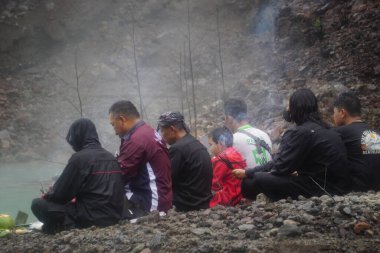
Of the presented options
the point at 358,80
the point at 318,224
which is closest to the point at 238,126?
the point at 318,224

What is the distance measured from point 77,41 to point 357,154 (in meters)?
13.9

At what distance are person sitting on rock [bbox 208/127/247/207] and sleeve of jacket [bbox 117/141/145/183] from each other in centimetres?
85

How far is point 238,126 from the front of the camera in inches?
192

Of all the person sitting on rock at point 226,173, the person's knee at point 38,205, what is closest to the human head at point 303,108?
the person sitting on rock at point 226,173

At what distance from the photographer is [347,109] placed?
4.18 meters

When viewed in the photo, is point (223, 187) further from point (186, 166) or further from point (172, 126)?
point (172, 126)

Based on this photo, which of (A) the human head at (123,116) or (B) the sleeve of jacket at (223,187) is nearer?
(A) the human head at (123,116)

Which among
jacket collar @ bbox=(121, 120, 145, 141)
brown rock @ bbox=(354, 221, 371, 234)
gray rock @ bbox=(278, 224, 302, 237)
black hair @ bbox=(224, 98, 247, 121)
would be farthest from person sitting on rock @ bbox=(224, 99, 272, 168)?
brown rock @ bbox=(354, 221, 371, 234)

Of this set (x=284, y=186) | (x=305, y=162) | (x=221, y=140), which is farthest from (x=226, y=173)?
(x=305, y=162)

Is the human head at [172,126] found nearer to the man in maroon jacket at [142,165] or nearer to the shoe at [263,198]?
the man in maroon jacket at [142,165]

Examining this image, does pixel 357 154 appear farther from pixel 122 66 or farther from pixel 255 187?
pixel 122 66

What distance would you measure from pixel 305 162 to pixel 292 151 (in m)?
0.19

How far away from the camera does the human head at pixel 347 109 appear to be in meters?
4.16

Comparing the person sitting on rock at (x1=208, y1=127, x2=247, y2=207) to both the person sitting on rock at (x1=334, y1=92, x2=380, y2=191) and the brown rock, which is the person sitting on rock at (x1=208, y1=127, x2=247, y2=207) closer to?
the person sitting on rock at (x1=334, y1=92, x2=380, y2=191)
